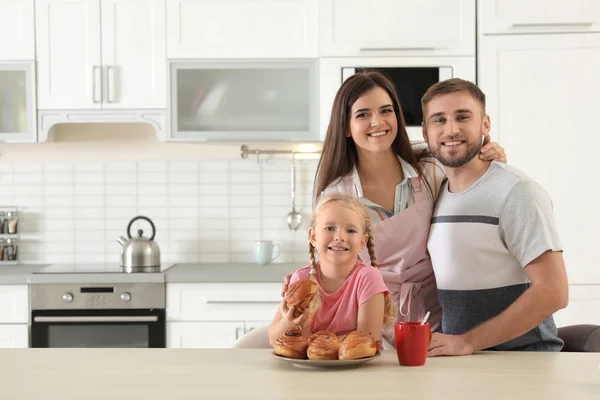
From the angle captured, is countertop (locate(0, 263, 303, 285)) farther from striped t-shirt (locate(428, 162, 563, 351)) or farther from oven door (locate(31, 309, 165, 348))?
striped t-shirt (locate(428, 162, 563, 351))

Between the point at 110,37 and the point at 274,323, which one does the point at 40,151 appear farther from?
the point at 274,323

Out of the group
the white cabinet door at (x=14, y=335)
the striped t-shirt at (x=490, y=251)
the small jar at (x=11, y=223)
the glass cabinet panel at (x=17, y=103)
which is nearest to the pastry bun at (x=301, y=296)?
the striped t-shirt at (x=490, y=251)

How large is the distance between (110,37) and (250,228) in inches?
45.9

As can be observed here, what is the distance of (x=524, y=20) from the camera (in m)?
3.29

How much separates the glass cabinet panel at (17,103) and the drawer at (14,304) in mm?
709

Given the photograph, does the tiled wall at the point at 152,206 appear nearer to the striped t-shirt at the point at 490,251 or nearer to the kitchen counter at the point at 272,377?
the striped t-shirt at the point at 490,251

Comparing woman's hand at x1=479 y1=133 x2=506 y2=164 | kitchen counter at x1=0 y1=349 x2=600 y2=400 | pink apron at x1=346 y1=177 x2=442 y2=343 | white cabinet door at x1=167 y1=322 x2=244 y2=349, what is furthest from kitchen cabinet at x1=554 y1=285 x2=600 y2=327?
kitchen counter at x1=0 y1=349 x2=600 y2=400

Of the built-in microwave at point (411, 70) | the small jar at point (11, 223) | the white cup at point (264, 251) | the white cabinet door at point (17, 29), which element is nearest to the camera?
the built-in microwave at point (411, 70)

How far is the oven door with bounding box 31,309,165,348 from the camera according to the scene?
3234 mm

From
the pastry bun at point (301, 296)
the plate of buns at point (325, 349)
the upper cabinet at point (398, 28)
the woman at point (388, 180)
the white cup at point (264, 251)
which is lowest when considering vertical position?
the white cup at point (264, 251)

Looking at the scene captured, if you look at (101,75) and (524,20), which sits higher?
(524,20)

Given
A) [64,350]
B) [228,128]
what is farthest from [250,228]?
[64,350]

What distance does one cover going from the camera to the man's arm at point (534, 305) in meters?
1.60

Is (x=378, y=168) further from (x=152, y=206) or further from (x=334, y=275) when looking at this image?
(x=152, y=206)
